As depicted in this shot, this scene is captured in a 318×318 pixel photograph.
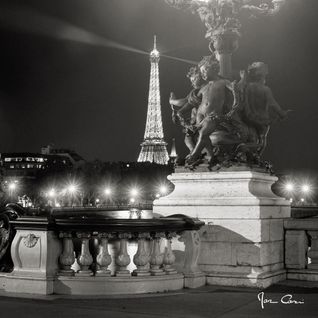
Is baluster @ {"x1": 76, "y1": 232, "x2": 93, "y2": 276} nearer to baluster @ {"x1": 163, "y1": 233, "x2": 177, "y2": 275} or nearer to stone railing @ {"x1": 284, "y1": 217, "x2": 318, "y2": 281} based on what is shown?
baluster @ {"x1": 163, "y1": 233, "x2": 177, "y2": 275}

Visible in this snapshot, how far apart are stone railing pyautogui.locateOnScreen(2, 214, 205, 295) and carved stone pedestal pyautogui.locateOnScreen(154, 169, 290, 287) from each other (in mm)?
1473

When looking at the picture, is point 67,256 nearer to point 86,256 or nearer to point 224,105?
point 86,256

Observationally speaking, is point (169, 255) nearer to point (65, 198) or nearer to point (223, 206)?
point (223, 206)

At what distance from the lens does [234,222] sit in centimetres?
1379

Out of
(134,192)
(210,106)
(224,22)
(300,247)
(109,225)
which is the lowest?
(300,247)

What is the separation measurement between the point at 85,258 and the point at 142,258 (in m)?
0.99

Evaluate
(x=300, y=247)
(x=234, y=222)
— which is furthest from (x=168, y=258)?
(x=300, y=247)

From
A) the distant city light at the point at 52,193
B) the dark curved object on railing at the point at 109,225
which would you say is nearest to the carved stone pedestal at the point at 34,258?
the dark curved object on railing at the point at 109,225

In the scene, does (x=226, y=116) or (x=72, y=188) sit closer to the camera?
(x=226, y=116)

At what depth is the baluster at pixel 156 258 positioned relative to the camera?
12461mm

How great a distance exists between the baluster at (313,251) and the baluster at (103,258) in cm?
481

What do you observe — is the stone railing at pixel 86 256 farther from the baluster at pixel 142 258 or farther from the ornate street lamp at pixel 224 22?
the ornate street lamp at pixel 224 22

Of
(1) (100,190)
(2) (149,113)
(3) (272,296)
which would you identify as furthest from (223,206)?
(2) (149,113)
